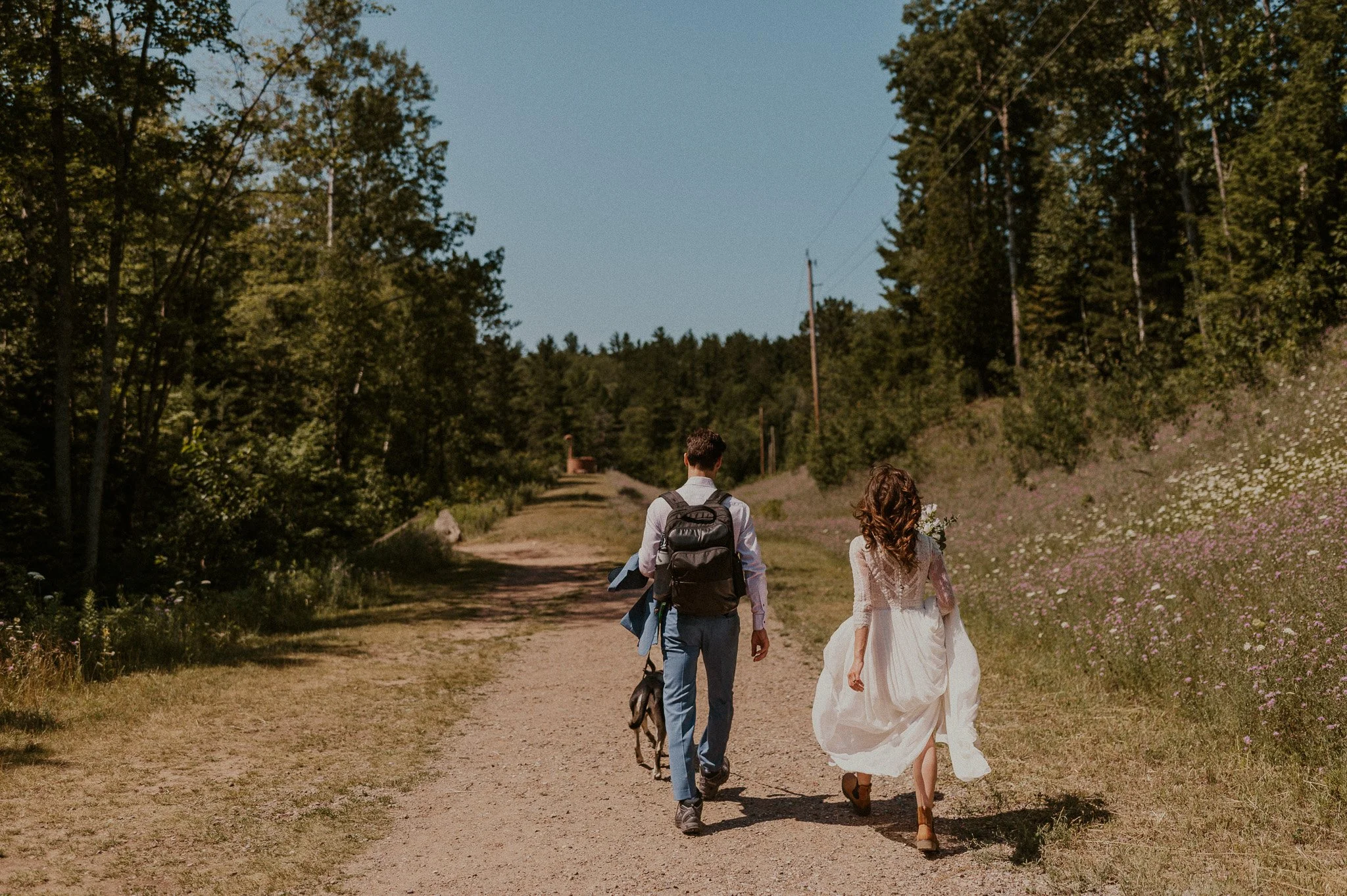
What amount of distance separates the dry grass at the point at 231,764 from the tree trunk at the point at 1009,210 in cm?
2963

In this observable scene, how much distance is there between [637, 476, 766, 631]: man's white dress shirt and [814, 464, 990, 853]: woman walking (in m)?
0.54

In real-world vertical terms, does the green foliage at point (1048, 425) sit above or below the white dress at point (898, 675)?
above

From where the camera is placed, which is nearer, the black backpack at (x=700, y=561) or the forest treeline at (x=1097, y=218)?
the black backpack at (x=700, y=561)

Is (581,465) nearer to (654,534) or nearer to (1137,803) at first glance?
(654,534)

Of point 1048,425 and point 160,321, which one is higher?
point 160,321

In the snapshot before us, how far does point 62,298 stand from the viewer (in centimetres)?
1297

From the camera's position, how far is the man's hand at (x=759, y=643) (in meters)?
5.11

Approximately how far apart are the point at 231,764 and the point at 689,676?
3.57 meters

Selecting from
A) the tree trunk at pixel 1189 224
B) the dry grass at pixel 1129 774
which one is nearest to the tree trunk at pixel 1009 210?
the tree trunk at pixel 1189 224

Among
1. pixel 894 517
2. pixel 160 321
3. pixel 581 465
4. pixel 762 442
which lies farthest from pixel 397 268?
pixel 762 442

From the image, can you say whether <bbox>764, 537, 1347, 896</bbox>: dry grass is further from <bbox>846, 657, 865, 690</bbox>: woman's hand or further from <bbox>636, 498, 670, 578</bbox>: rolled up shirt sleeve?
<bbox>636, 498, 670, 578</bbox>: rolled up shirt sleeve

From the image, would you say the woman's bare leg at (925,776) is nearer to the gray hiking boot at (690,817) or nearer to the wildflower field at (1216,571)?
the gray hiking boot at (690,817)

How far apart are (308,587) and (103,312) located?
6.49m

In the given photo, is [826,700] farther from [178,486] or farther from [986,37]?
[986,37]
